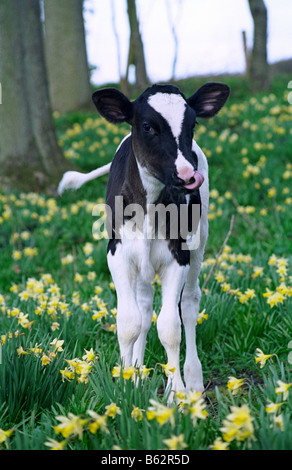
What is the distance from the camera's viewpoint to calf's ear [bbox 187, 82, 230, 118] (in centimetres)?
334

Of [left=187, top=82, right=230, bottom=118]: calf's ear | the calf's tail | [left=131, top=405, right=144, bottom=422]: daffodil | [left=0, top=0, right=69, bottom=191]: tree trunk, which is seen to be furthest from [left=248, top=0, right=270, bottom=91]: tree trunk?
[left=131, top=405, right=144, bottom=422]: daffodil

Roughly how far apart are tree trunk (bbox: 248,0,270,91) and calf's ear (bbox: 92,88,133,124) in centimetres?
1128

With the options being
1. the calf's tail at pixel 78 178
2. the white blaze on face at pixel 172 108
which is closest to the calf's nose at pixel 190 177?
the white blaze on face at pixel 172 108

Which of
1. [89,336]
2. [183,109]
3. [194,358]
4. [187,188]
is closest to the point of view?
[187,188]

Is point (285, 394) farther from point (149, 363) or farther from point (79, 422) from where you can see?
point (149, 363)

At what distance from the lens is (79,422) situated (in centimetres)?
207

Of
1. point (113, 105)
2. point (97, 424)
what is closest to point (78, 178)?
point (113, 105)

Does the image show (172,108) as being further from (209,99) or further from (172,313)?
(172,313)

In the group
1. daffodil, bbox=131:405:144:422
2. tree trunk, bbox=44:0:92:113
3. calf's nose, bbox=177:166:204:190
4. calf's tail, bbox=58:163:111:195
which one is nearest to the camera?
daffodil, bbox=131:405:144:422

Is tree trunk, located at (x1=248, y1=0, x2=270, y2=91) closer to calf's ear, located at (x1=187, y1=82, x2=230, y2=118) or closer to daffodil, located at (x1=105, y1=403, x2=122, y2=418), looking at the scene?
calf's ear, located at (x1=187, y1=82, x2=230, y2=118)

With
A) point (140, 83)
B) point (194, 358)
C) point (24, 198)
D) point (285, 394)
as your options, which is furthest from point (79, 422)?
point (140, 83)

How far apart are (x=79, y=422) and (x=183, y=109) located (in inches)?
67.4

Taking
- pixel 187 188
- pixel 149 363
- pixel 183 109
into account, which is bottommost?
pixel 149 363

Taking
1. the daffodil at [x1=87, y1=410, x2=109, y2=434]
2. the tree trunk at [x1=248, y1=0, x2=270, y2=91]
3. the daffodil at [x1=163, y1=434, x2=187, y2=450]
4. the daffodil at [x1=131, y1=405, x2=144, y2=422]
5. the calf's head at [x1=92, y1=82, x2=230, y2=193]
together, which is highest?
the tree trunk at [x1=248, y1=0, x2=270, y2=91]
